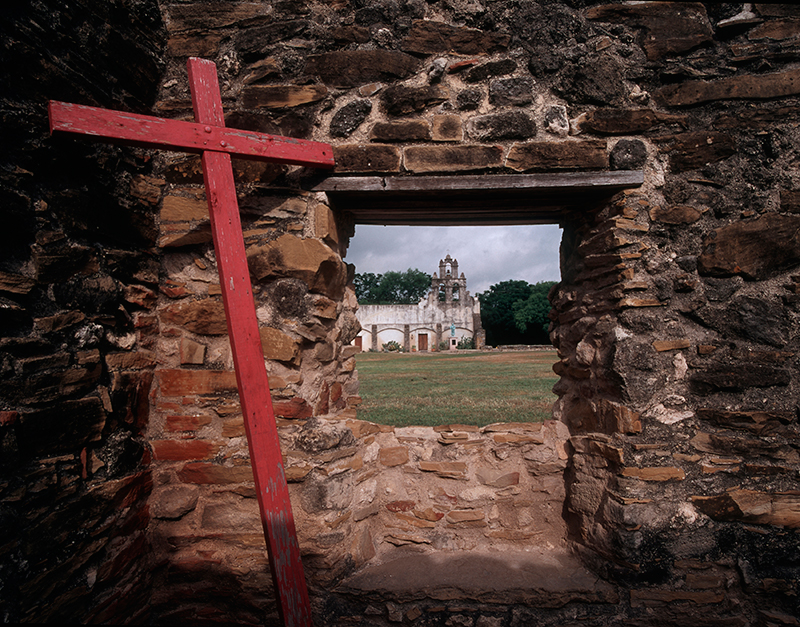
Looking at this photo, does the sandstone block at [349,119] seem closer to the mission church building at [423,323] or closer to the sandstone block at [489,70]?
the sandstone block at [489,70]

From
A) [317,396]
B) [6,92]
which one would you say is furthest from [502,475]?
[6,92]

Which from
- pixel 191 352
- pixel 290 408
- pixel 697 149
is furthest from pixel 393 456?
pixel 697 149

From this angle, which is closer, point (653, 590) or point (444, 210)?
point (653, 590)

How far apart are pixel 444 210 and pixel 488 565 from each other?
73.4 inches

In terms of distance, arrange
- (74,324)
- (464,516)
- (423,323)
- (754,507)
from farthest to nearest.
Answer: (423,323)
(464,516)
(754,507)
(74,324)

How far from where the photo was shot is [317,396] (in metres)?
2.13

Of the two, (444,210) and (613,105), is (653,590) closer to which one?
(444,210)

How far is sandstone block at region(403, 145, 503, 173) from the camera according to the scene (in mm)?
2111

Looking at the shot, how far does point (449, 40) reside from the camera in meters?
2.16

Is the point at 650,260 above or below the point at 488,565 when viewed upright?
above

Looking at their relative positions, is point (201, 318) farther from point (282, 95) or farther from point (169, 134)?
point (282, 95)

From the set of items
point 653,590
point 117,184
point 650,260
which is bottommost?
point 653,590

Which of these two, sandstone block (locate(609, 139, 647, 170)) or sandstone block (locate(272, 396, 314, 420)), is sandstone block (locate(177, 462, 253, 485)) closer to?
sandstone block (locate(272, 396, 314, 420))

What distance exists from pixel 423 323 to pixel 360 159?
76.8 ft
